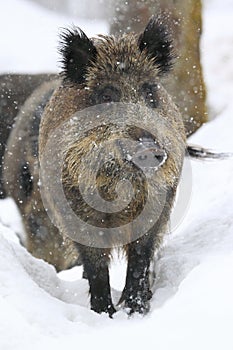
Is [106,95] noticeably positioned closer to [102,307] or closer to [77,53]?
[77,53]

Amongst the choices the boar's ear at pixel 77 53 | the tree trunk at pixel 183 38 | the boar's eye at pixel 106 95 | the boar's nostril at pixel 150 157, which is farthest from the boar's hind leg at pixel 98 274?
the tree trunk at pixel 183 38

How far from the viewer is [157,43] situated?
5.60m

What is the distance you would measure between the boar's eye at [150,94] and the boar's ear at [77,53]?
45 centimetres

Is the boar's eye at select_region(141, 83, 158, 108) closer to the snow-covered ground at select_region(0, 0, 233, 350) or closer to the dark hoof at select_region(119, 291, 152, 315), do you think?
the snow-covered ground at select_region(0, 0, 233, 350)

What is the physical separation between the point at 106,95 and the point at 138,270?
131 centimetres

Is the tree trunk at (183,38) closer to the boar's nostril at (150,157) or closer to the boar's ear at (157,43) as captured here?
the boar's ear at (157,43)

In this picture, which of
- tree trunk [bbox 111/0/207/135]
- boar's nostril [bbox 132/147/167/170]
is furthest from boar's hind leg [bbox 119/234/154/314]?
tree trunk [bbox 111/0/207/135]

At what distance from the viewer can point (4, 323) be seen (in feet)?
12.6

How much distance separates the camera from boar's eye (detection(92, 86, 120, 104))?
208 inches

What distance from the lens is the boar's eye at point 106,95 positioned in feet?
17.4

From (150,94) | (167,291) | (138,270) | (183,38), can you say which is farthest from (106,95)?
(183,38)

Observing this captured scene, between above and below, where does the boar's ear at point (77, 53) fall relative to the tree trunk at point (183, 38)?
above

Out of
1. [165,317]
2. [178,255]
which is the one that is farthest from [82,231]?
[165,317]

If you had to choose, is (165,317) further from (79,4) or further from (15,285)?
(79,4)
